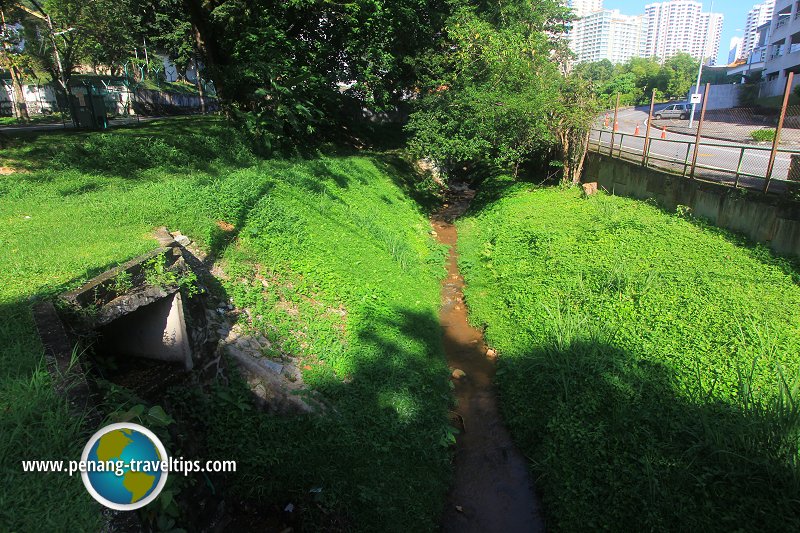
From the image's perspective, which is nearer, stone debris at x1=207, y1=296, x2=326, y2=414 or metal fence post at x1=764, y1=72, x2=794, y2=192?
stone debris at x1=207, y1=296, x2=326, y2=414

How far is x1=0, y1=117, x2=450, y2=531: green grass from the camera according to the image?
3.70 meters

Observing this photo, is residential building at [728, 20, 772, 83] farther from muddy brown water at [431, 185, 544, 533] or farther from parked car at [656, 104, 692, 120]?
muddy brown water at [431, 185, 544, 533]

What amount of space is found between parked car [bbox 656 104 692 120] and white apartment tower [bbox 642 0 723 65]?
7507 centimetres

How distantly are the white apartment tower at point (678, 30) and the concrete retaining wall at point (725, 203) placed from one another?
104039mm

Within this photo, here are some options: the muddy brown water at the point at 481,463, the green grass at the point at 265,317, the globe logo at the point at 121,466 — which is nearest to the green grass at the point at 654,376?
the muddy brown water at the point at 481,463

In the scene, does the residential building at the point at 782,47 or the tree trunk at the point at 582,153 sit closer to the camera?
the tree trunk at the point at 582,153

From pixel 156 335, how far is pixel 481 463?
4.23m

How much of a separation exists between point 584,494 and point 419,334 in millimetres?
3536

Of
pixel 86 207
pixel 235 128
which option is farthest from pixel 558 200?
pixel 86 207

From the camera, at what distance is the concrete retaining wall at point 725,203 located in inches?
308

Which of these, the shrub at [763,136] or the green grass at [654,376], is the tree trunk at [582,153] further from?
the shrub at [763,136]

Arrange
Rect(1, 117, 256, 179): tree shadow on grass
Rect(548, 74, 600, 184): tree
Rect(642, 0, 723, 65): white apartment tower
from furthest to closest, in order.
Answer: Rect(642, 0, 723, 65): white apartment tower, Rect(548, 74, 600, 184): tree, Rect(1, 117, 256, 179): tree shadow on grass

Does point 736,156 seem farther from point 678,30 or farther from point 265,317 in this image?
point 678,30

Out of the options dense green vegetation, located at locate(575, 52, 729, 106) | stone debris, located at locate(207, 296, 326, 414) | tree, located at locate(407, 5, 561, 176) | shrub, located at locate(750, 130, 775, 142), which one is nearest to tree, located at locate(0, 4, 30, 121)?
tree, located at locate(407, 5, 561, 176)
